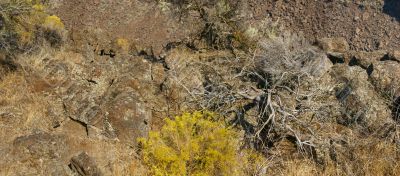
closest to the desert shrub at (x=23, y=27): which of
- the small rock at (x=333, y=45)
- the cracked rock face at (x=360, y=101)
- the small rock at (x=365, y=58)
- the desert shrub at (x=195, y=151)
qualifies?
the desert shrub at (x=195, y=151)

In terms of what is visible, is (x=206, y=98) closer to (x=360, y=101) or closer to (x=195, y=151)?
(x=195, y=151)

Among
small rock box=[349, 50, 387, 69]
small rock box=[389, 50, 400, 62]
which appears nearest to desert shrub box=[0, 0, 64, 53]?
small rock box=[349, 50, 387, 69]

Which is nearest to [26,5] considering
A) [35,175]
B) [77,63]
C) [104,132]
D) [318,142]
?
[77,63]

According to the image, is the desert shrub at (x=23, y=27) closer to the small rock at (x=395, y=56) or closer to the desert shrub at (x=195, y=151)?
the desert shrub at (x=195, y=151)

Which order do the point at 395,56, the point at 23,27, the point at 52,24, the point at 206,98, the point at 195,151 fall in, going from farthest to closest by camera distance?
the point at 52,24 < the point at 23,27 < the point at 395,56 < the point at 206,98 < the point at 195,151

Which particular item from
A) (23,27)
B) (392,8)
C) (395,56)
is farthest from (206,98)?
(392,8)

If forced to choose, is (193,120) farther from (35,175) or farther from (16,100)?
(16,100)
